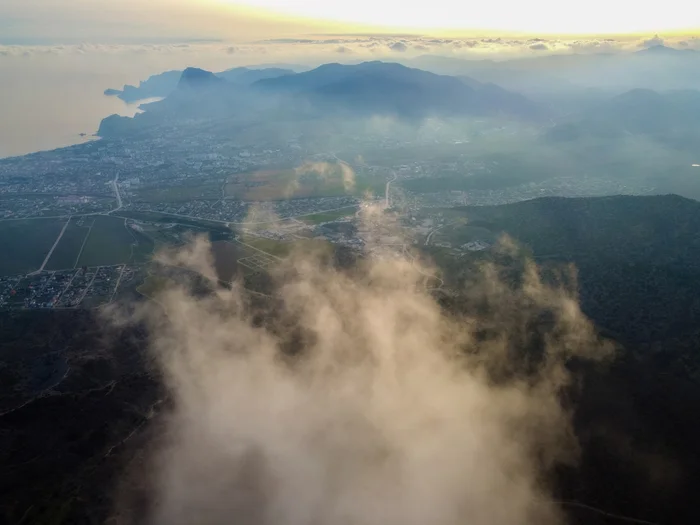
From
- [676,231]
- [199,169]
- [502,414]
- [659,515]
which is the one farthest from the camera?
[199,169]

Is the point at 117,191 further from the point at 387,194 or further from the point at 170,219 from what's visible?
the point at 387,194

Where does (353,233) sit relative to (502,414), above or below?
below

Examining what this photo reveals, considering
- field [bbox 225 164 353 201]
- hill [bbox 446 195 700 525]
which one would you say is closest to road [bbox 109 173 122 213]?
field [bbox 225 164 353 201]

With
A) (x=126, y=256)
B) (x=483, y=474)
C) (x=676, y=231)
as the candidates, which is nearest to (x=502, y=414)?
(x=483, y=474)

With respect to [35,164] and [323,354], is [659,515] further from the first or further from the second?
[35,164]

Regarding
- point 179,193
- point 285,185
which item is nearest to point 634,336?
point 285,185

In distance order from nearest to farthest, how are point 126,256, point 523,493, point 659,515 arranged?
point 659,515
point 523,493
point 126,256

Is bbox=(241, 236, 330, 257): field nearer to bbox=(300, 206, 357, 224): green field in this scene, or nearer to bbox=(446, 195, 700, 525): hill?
bbox=(300, 206, 357, 224): green field
